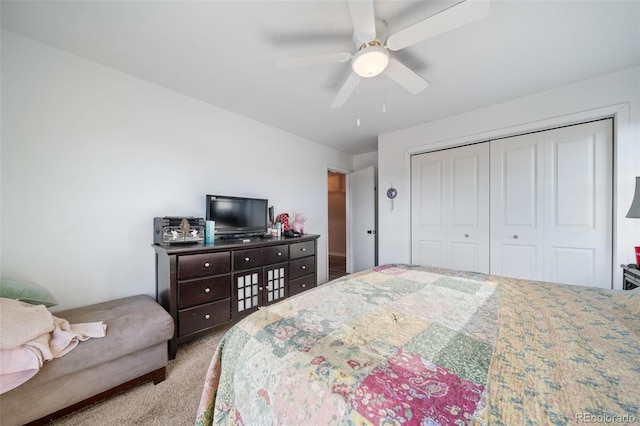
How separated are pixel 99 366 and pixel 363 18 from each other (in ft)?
8.12

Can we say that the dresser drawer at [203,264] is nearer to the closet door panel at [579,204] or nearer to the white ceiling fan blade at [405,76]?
the white ceiling fan blade at [405,76]

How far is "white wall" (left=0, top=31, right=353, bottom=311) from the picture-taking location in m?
1.57

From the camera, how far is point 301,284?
275 cm

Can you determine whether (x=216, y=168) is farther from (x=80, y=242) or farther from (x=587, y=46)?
(x=587, y=46)

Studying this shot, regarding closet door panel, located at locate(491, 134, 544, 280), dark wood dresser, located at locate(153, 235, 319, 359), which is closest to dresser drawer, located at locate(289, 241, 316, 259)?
dark wood dresser, located at locate(153, 235, 319, 359)

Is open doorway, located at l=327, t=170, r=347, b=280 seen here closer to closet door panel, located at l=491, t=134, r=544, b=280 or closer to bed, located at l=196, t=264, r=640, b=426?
closet door panel, located at l=491, t=134, r=544, b=280

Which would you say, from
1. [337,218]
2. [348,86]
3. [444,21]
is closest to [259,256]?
[348,86]

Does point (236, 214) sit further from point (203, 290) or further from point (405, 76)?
point (405, 76)

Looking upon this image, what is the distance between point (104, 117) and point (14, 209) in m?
0.90

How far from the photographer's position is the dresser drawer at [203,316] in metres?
1.81

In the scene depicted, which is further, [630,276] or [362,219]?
[362,219]

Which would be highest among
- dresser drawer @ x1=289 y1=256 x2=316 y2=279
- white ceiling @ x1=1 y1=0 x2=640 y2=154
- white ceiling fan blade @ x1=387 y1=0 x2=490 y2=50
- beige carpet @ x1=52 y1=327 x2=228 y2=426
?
white ceiling @ x1=1 y1=0 x2=640 y2=154

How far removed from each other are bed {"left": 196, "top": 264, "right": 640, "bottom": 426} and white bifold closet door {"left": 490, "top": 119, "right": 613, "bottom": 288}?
1358mm

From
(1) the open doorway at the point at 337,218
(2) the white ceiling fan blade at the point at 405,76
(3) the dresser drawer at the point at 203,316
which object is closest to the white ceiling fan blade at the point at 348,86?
(2) the white ceiling fan blade at the point at 405,76
